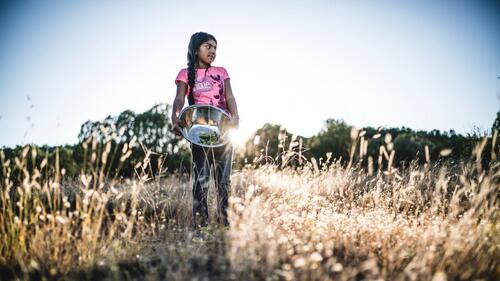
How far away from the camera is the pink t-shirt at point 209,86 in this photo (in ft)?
10.3

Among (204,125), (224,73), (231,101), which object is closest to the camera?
(204,125)

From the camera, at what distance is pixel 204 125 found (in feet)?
9.88

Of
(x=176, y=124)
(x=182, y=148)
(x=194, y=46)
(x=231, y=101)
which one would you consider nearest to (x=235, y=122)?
(x=231, y=101)

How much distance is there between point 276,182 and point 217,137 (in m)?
2.85

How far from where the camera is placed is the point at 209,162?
9.87ft

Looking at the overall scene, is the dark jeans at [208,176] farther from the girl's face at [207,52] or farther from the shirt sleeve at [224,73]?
the girl's face at [207,52]

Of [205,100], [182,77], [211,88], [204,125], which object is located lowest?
[204,125]

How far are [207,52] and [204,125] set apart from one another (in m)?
0.81

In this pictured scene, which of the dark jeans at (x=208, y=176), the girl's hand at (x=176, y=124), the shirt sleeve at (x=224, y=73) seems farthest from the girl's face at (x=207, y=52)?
the dark jeans at (x=208, y=176)

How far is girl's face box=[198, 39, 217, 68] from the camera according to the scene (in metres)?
3.24

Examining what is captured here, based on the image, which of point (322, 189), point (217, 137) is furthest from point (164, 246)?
point (322, 189)

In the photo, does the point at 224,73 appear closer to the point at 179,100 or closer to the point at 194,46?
the point at 194,46

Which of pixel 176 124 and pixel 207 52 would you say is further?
pixel 207 52

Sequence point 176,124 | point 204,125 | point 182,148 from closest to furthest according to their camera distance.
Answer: point 176,124, point 204,125, point 182,148
